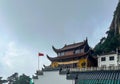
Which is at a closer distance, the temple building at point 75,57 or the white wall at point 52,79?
the white wall at point 52,79

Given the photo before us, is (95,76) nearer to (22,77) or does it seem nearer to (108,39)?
(108,39)

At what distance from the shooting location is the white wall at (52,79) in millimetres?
66231

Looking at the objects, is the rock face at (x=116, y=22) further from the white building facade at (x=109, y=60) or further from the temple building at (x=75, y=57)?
the white building facade at (x=109, y=60)

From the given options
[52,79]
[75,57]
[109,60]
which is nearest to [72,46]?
[75,57]

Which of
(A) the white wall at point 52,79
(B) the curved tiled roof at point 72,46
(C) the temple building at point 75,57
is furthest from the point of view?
(B) the curved tiled roof at point 72,46

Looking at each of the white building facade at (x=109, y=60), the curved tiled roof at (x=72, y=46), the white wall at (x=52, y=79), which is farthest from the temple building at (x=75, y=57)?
the white wall at (x=52, y=79)

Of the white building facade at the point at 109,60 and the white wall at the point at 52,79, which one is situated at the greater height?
the white building facade at the point at 109,60

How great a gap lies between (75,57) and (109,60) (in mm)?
8932

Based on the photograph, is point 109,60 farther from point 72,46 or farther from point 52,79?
point 52,79

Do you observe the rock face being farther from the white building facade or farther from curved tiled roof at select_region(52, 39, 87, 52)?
the white building facade

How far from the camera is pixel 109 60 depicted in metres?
72.1

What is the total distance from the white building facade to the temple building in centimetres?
176

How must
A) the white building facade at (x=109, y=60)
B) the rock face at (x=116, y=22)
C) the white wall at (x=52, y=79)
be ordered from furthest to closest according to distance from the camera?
the rock face at (x=116, y=22) → the white building facade at (x=109, y=60) → the white wall at (x=52, y=79)

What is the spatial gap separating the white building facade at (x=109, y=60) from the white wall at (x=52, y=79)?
480 inches
